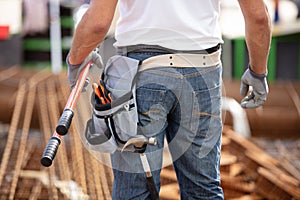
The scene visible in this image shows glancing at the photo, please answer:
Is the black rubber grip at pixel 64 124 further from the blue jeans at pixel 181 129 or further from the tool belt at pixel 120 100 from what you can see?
the blue jeans at pixel 181 129

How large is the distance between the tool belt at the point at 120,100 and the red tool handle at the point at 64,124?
8 cm

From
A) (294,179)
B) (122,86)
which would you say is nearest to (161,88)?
(122,86)

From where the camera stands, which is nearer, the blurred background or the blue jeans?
the blue jeans

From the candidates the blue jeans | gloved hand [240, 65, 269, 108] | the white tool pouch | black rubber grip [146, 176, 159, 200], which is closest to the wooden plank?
gloved hand [240, 65, 269, 108]

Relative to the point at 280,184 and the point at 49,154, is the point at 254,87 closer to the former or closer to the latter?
the point at 49,154

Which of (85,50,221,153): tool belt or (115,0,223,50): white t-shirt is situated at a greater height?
(115,0,223,50): white t-shirt

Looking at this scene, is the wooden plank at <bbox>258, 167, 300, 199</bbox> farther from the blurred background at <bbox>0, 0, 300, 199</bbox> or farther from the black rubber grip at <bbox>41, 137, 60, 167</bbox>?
the black rubber grip at <bbox>41, 137, 60, 167</bbox>

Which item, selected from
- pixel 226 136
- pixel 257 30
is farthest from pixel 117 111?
pixel 226 136

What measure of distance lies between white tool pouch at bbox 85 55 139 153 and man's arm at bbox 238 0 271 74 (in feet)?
1.26

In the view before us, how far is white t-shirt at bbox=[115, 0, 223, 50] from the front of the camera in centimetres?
186

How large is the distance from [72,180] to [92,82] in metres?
1.50

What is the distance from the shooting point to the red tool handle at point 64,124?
1.72 metres

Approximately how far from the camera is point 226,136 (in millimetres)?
4684

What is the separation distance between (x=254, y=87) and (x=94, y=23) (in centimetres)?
70
